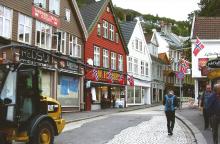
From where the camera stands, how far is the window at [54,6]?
30.8 metres

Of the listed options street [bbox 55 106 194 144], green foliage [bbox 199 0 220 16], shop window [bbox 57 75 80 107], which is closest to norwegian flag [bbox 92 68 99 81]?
shop window [bbox 57 75 80 107]

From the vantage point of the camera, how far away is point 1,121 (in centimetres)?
1131

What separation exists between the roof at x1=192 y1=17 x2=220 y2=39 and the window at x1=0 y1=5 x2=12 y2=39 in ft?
61.2

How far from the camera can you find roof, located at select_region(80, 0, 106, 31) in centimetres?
3806

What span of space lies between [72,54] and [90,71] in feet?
9.92

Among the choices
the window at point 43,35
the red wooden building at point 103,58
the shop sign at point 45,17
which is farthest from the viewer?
the red wooden building at point 103,58

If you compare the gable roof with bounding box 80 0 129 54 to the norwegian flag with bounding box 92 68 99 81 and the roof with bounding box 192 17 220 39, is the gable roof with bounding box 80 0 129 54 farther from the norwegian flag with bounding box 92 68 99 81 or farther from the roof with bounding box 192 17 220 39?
the roof with bounding box 192 17 220 39

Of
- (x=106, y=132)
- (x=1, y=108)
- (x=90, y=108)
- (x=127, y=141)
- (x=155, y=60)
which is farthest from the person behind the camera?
(x=155, y=60)

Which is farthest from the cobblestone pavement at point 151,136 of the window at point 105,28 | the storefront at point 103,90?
the window at point 105,28

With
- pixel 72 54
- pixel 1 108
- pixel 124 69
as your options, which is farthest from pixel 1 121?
pixel 124 69

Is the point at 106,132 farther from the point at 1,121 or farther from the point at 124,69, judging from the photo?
the point at 124,69

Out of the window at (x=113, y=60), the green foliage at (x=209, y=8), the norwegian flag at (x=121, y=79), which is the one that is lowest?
the norwegian flag at (x=121, y=79)

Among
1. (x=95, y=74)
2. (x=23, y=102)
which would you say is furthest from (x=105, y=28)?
(x=23, y=102)

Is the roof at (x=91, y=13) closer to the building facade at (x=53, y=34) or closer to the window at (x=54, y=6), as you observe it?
the building facade at (x=53, y=34)
